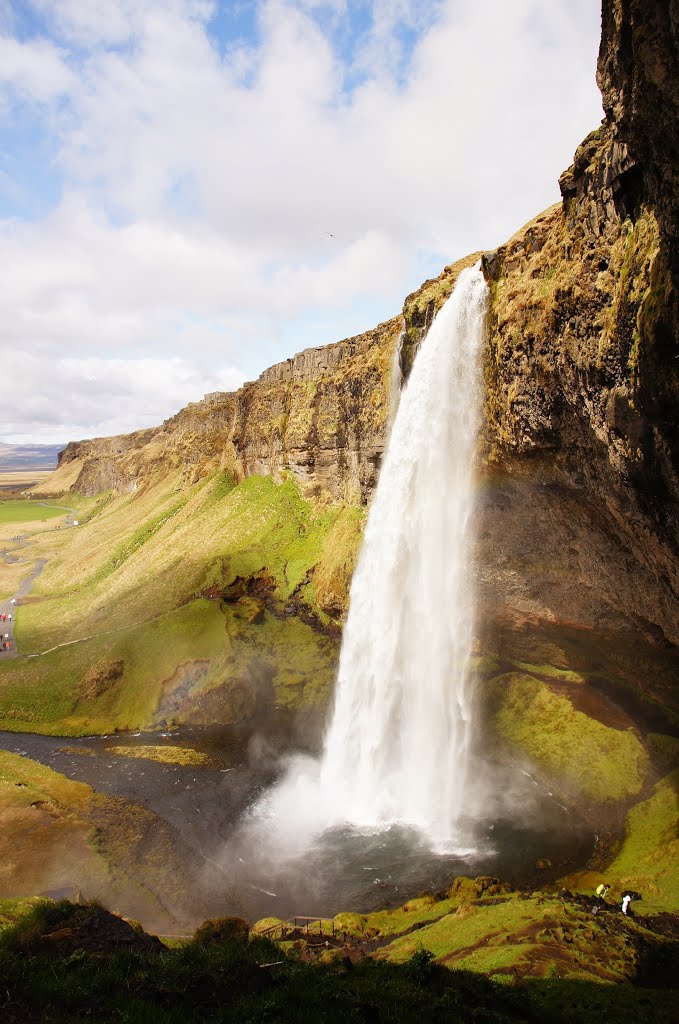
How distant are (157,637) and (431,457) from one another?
2702cm

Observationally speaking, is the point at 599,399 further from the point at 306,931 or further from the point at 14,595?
the point at 14,595

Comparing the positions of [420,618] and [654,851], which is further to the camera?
[420,618]

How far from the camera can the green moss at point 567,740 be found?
1030 inches

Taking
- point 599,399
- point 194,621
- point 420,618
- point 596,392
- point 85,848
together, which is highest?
point 596,392

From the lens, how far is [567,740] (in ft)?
95.3

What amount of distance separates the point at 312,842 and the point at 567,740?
1494 cm

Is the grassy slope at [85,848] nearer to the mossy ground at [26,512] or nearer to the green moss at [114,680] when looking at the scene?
the green moss at [114,680]

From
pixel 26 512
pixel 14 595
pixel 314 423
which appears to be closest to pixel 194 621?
pixel 314 423

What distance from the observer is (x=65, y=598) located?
59688mm

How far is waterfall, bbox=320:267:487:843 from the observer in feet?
89.3

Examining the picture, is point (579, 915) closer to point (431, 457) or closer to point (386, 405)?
point (431, 457)

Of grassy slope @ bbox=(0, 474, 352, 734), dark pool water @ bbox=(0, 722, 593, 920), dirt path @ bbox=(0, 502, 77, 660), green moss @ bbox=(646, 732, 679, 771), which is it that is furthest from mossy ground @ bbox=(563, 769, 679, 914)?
dirt path @ bbox=(0, 502, 77, 660)

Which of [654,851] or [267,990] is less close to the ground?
[267,990]

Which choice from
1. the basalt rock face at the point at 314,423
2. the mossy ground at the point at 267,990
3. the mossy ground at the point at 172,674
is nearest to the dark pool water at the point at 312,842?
the mossy ground at the point at 172,674
